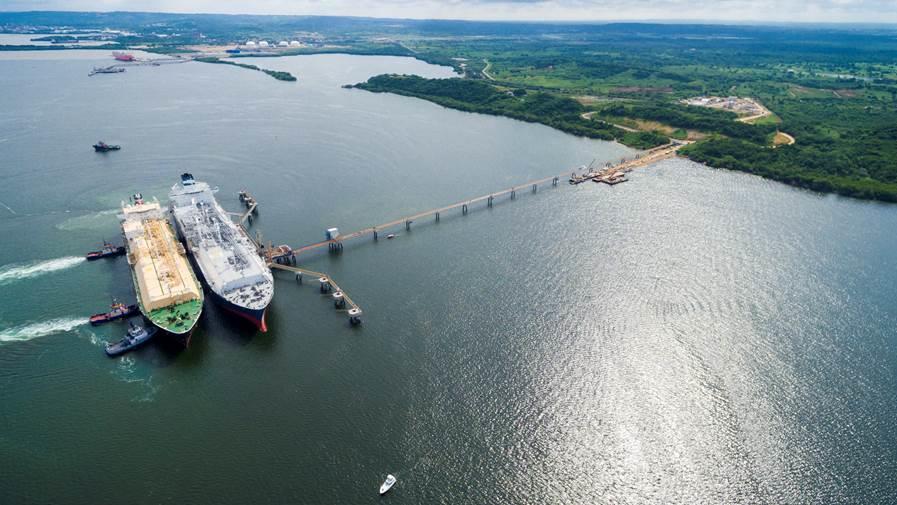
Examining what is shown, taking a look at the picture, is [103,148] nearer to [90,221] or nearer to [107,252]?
[90,221]

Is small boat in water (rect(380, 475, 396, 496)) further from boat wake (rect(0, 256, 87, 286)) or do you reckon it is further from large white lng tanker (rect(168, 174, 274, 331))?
boat wake (rect(0, 256, 87, 286))

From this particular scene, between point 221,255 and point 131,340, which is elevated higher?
point 221,255

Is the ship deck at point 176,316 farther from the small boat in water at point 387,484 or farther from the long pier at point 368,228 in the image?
the small boat in water at point 387,484

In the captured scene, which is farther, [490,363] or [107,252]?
[107,252]

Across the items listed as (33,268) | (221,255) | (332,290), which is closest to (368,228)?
(332,290)

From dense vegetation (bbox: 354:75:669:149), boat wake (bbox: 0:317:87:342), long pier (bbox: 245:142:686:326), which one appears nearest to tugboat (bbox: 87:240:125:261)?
boat wake (bbox: 0:317:87:342)

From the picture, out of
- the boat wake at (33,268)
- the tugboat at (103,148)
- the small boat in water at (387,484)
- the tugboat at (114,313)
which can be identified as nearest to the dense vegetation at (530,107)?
the tugboat at (103,148)
